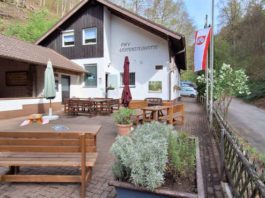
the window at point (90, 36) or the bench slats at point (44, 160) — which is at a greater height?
the window at point (90, 36)

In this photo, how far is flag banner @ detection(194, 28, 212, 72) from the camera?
283 inches

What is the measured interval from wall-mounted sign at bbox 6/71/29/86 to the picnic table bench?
33.9ft

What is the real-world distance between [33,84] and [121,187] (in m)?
11.3

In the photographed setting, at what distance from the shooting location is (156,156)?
225 centimetres

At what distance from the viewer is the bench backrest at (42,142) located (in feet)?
9.13

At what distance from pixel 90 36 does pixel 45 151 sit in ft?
42.7

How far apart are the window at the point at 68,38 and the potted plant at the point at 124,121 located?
11.2 m

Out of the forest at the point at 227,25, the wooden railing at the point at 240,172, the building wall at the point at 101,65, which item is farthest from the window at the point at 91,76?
the wooden railing at the point at 240,172

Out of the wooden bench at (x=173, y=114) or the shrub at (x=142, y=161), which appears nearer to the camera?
the shrub at (x=142, y=161)

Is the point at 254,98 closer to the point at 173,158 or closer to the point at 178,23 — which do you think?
the point at 178,23

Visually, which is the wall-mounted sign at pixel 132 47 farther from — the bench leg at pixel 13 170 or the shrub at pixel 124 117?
the bench leg at pixel 13 170

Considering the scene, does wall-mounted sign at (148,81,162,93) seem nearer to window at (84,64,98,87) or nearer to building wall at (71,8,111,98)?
building wall at (71,8,111,98)

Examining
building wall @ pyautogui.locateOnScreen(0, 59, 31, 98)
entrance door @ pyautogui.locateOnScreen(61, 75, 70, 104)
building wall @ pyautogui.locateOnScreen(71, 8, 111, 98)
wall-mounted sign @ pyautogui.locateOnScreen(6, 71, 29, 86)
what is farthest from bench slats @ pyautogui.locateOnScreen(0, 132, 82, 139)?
building wall @ pyautogui.locateOnScreen(71, 8, 111, 98)

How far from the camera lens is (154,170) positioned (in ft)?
6.97
